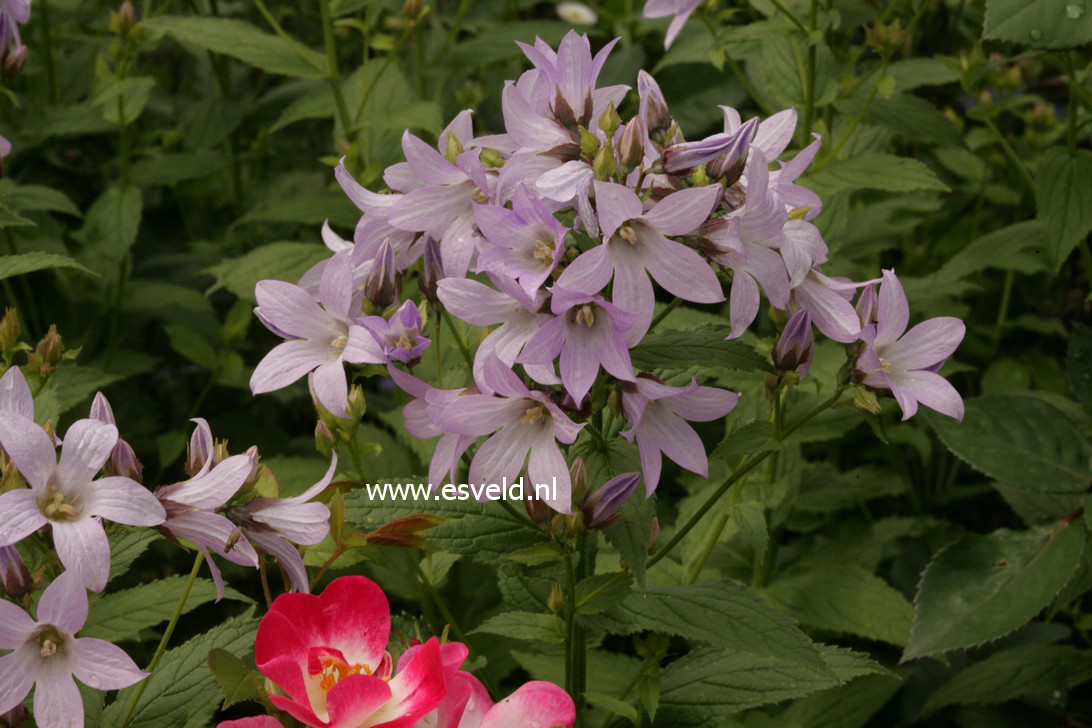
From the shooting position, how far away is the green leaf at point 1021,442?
1.95 metres

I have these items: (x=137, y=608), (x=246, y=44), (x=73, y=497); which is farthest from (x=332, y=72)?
(x=73, y=497)

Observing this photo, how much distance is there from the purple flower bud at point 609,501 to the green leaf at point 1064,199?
1215mm

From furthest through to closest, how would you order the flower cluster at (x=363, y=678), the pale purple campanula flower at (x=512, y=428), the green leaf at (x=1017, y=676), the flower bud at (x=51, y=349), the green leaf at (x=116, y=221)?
1. the green leaf at (x=116, y=221)
2. the green leaf at (x=1017, y=676)
3. the flower bud at (x=51, y=349)
4. the pale purple campanula flower at (x=512, y=428)
5. the flower cluster at (x=363, y=678)

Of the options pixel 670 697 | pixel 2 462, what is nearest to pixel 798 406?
pixel 670 697

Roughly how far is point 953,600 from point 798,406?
388 mm

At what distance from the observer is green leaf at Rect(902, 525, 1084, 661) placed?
1.84 m

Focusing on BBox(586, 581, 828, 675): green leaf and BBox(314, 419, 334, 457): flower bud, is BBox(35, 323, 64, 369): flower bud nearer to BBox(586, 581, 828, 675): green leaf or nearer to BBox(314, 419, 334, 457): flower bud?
BBox(314, 419, 334, 457): flower bud

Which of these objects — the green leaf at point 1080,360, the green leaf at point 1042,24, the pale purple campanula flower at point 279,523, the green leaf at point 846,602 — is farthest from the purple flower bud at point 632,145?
the green leaf at point 1080,360

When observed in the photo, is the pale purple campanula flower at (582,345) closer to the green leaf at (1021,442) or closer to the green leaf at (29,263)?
the green leaf at (29,263)

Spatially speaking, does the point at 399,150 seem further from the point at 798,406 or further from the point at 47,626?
the point at 47,626

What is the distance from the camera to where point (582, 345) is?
1.16 meters

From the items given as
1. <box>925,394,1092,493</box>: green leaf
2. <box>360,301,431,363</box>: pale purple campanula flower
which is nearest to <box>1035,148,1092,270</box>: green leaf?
<box>925,394,1092,493</box>: green leaf

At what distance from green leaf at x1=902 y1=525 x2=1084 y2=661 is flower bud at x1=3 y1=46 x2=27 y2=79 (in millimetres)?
1800

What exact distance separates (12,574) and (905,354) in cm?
95
